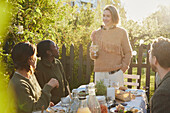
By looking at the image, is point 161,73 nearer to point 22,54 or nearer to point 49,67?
point 22,54

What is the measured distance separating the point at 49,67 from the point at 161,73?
5.19 feet

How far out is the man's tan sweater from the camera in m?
3.35

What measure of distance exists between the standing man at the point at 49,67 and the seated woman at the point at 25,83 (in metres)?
0.68

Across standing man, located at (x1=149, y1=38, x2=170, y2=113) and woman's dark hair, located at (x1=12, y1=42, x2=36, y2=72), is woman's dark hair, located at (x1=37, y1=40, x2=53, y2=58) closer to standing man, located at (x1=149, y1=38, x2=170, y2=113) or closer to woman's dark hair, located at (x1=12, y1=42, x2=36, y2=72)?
woman's dark hair, located at (x1=12, y1=42, x2=36, y2=72)

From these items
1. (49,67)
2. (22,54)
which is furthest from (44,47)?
(22,54)

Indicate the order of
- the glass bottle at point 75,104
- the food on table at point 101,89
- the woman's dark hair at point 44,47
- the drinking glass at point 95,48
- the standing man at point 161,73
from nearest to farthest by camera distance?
the glass bottle at point 75,104 → the standing man at point 161,73 → the food on table at point 101,89 → the woman's dark hair at point 44,47 → the drinking glass at point 95,48

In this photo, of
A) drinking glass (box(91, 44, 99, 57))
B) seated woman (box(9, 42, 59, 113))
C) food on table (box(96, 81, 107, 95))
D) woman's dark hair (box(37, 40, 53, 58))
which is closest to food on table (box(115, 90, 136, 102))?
food on table (box(96, 81, 107, 95))

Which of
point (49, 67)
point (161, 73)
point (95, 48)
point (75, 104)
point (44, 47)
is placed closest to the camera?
point (75, 104)

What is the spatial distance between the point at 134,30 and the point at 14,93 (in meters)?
13.0

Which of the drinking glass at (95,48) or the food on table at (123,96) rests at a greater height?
the drinking glass at (95,48)

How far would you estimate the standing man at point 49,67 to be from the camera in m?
2.78

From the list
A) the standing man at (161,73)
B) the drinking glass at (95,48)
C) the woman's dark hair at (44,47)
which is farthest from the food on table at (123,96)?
the woman's dark hair at (44,47)

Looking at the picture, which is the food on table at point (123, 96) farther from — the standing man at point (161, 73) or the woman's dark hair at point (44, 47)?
the woman's dark hair at point (44, 47)

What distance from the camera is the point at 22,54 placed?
195 cm
